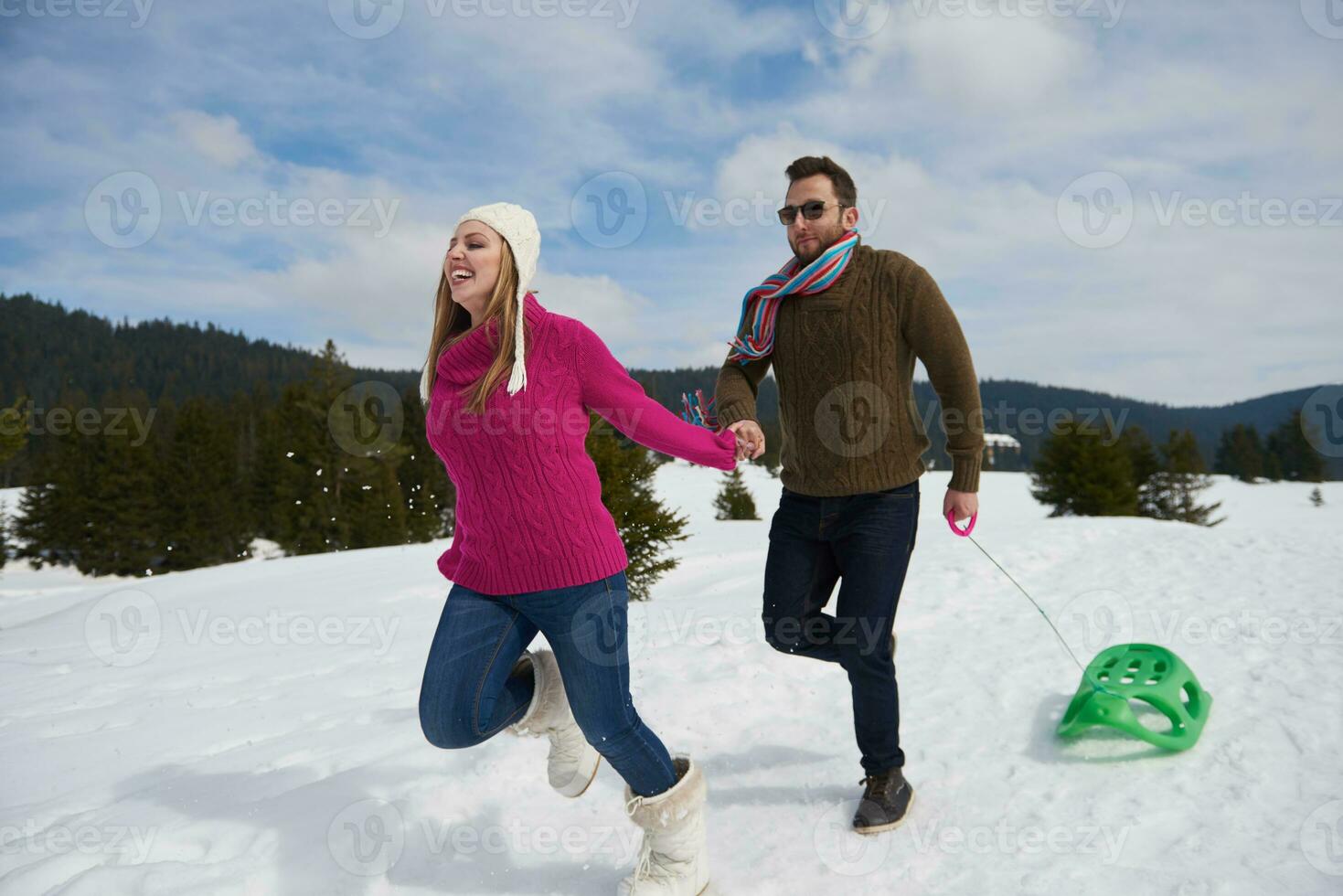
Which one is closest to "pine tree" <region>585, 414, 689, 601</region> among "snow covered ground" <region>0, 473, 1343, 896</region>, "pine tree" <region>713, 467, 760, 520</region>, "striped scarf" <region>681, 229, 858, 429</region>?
"snow covered ground" <region>0, 473, 1343, 896</region>

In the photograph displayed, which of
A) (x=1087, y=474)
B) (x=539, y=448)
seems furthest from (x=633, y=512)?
(x=1087, y=474)

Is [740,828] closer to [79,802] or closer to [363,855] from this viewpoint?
[363,855]

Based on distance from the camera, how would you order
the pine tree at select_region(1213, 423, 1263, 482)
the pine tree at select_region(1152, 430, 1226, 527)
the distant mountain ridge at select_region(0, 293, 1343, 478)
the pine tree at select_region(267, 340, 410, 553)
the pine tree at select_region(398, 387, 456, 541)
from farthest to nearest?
1. the distant mountain ridge at select_region(0, 293, 1343, 478)
2. the pine tree at select_region(1213, 423, 1263, 482)
3. the pine tree at select_region(1152, 430, 1226, 527)
4. the pine tree at select_region(398, 387, 456, 541)
5. the pine tree at select_region(267, 340, 410, 553)

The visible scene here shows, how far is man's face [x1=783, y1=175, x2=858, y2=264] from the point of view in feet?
11.0

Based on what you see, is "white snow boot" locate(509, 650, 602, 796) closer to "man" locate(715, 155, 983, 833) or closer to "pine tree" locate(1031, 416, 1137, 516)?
"man" locate(715, 155, 983, 833)

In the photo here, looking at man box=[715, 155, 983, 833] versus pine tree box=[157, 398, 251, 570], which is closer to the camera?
man box=[715, 155, 983, 833]

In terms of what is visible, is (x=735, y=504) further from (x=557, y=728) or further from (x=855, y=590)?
(x=557, y=728)

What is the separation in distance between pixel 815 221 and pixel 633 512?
7.99m

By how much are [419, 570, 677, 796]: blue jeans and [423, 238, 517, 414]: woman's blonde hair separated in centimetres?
71

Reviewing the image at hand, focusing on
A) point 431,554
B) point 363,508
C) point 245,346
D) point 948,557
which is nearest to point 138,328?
point 245,346

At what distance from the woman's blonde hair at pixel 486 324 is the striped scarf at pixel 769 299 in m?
0.93

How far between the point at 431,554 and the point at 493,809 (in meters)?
13.7

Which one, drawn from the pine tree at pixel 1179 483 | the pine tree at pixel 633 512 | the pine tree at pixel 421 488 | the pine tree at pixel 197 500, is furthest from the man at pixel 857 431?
the pine tree at pixel 197 500

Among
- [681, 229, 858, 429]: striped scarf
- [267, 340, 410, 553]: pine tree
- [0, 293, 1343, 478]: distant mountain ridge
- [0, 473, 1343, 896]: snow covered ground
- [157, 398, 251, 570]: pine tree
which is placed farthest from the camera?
[0, 293, 1343, 478]: distant mountain ridge
